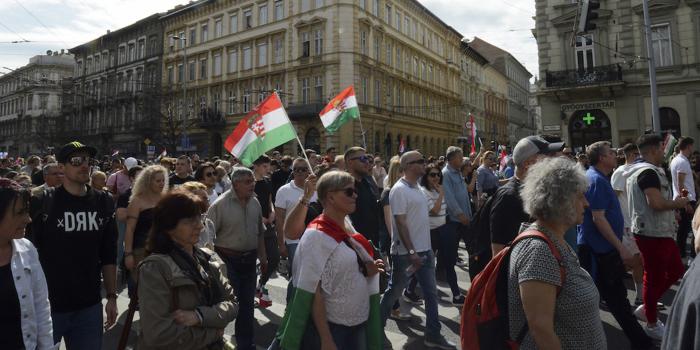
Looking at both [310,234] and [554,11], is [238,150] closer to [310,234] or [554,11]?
[310,234]

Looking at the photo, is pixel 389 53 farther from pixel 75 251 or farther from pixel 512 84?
pixel 512 84

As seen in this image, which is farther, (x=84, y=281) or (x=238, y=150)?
(x=238, y=150)

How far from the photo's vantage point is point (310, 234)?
2.85 meters

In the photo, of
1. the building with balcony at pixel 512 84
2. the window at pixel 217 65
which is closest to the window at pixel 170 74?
the window at pixel 217 65

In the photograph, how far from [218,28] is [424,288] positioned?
4192 cm

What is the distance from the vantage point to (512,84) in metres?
73.6

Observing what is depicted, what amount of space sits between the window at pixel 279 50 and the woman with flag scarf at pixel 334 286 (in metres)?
35.3

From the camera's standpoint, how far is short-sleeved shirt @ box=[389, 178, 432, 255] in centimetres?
490

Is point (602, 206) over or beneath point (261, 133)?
beneath

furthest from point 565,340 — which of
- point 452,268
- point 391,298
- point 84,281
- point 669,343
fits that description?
point 452,268

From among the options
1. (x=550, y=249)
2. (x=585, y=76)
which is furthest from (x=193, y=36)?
(x=550, y=249)

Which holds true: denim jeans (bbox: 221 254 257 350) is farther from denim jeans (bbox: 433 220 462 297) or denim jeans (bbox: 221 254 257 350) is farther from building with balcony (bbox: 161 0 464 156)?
building with balcony (bbox: 161 0 464 156)

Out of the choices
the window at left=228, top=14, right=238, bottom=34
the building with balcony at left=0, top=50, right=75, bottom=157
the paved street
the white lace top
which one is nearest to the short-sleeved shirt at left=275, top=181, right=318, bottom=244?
the paved street

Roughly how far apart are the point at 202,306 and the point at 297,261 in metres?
0.69
